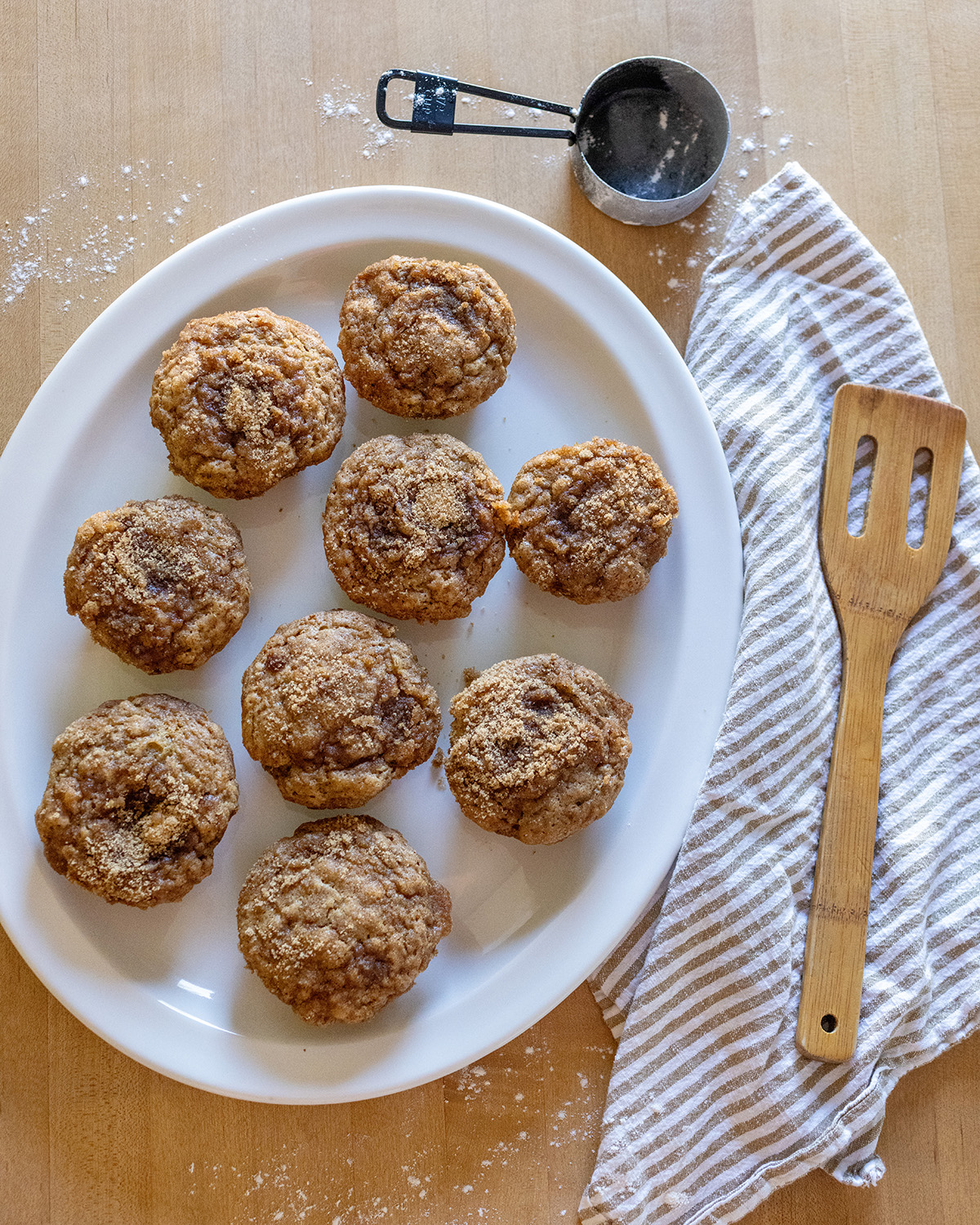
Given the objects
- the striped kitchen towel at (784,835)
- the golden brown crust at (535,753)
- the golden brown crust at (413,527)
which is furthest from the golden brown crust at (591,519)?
the striped kitchen towel at (784,835)

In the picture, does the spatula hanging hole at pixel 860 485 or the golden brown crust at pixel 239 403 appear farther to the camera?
the spatula hanging hole at pixel 860 485

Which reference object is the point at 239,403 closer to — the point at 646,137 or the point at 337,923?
the point at 337,923

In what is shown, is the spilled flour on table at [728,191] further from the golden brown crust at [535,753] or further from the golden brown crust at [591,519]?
the golden brown crust at [535,753]

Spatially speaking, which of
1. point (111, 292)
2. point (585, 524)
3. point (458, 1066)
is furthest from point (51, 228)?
point (458, 1066)

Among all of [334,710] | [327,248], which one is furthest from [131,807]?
[327,248]

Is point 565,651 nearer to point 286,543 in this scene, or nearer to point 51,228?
Answer: point 286,543

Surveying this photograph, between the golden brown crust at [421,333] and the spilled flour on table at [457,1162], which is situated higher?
the golden brown crust at [421,333]
